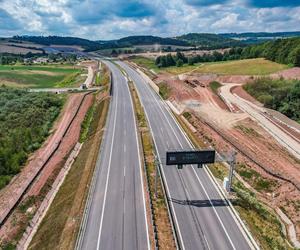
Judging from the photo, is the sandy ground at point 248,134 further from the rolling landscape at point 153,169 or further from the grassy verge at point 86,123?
the grassy verge at point 86,123

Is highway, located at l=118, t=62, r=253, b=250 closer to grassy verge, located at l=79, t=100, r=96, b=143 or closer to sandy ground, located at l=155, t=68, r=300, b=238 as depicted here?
sandy ground, located at l=155, t=68, r=300, b=238

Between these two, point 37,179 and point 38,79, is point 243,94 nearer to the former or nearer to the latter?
point 37,179

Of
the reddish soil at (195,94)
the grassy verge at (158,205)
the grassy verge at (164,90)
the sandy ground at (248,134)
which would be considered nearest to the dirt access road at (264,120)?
the sandy ground at (248,134)

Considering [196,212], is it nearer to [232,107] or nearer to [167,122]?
[167,122]

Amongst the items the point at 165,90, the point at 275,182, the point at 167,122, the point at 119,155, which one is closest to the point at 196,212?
the point at 275,182

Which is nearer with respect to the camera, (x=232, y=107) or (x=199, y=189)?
(x=199, y=189)

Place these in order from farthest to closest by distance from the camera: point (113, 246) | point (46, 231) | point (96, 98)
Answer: point (96, 98) < point (46, 231) < point (113, 246)
